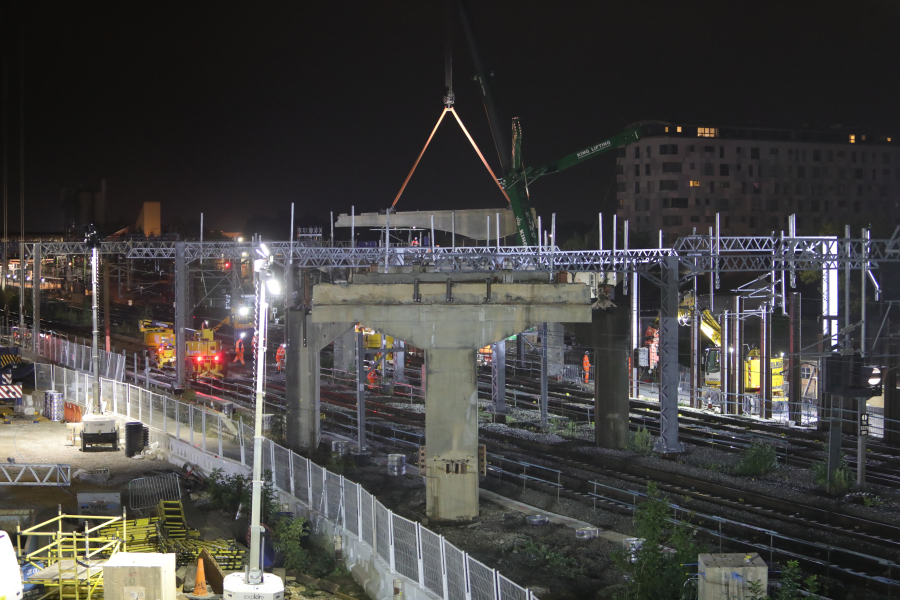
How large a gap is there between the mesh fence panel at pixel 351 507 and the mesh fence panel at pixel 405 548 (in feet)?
5.79

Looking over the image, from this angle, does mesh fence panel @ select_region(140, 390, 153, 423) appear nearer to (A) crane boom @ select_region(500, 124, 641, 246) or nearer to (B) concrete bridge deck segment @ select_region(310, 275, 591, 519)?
(B) concrete bridge deck segment @ select_region(310, 275, 591, 519)

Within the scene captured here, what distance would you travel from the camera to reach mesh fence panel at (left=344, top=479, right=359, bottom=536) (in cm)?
1569

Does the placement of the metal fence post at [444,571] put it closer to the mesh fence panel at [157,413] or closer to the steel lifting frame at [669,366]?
the steel lifting frame at [669,366]

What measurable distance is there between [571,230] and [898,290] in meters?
52.9

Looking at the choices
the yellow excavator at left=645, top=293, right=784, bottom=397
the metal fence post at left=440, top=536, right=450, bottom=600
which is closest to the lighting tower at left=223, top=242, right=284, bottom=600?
the metal fence post at left=440, top=536, right=450, bottom=600

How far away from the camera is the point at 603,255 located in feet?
113

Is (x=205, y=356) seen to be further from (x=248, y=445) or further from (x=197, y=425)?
(x=248, y=445)

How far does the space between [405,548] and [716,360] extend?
29.7m

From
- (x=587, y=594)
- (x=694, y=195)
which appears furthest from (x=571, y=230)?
(x=587, y=594)

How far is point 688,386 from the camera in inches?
1603

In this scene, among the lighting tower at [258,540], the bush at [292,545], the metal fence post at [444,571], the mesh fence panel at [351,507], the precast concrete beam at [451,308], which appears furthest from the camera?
the precast concrete beam at [451,308]

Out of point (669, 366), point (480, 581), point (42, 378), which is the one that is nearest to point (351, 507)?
point (480, 581)

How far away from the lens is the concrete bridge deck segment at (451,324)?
60.3ft

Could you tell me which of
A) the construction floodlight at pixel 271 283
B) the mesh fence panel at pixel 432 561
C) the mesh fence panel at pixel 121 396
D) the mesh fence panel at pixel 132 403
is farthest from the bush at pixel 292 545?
the mesh fence panel at pixel 121 396
